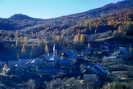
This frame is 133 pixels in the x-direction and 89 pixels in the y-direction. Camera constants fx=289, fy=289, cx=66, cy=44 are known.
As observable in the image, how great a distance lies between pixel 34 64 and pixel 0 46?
15517 mm

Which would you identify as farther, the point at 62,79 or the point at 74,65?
the point at 74,65

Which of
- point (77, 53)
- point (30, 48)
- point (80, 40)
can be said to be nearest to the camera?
point (77, 53)

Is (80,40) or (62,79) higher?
(80,40)

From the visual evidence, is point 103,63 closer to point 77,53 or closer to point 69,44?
point 77,53

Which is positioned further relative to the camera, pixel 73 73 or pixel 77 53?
pixel 77 53

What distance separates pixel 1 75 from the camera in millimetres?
34688

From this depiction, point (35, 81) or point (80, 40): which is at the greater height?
point (80, 40)

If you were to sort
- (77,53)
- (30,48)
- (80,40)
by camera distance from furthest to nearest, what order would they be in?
(80,40)
(30,48)
(77,53)

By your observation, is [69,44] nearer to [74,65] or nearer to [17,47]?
[17,47]

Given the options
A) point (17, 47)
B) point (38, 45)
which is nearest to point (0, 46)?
point (17, 47)

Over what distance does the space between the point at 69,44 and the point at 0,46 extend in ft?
41.0

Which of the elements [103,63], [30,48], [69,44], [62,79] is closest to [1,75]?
[62,79]

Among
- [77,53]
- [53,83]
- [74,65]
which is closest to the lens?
[53,83]

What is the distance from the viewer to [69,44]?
52719 millimetres
